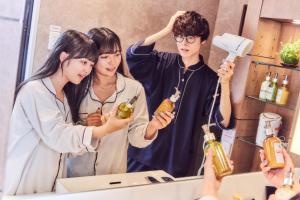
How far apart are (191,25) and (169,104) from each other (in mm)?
306

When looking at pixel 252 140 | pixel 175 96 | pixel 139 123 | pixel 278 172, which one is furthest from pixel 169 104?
pixel 252 140

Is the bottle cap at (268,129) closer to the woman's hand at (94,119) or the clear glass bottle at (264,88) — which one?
the clear glass bottle at (264,88)

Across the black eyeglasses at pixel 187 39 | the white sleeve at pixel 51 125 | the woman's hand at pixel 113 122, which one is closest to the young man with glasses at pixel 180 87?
the black eyeglasses at pixel 187 39

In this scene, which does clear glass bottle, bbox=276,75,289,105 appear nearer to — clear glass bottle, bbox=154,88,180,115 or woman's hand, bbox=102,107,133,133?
clear glass bottle, bbox=154,88,180,115

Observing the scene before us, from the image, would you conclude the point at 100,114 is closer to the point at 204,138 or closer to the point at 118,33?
the point at 118,33

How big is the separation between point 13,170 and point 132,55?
0.52 metres

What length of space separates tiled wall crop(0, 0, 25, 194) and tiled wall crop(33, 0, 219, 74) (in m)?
0.26

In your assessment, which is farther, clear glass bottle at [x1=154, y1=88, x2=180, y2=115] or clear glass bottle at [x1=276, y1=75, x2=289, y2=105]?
clear glass bottle at [x1=276, y1=75, x2=289, y2=105]

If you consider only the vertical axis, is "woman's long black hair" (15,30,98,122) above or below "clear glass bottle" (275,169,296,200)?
above

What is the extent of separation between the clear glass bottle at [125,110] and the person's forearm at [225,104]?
17.8 inches

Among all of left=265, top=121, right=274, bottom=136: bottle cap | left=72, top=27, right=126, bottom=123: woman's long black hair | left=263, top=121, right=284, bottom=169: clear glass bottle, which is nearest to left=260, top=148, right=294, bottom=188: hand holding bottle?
left=263, top=121, right=284, bottom=169: clear glass bottle

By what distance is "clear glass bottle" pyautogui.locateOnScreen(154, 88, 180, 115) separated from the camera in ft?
4.46

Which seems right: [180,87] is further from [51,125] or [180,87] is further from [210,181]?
[51,125]

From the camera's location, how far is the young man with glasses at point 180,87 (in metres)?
1.31
